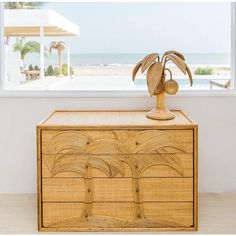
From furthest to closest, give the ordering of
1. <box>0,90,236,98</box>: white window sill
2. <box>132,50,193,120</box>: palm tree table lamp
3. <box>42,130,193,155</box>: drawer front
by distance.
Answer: <box>0,90,236,98</box>: white window sill, <box>132,50,193,120</box>: palm tree table lamp, <box>42,130,193,155</box>: drawer front

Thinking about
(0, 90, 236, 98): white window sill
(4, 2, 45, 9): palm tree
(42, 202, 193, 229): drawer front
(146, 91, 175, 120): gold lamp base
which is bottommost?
(42, 202, 193, 229): drawer front

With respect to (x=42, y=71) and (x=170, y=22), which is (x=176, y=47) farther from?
(x=42, y=71)

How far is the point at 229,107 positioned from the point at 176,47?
636mm

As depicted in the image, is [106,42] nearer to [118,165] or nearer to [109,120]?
[109,120]

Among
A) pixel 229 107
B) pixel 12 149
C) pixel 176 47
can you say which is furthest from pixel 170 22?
pixel 12 149

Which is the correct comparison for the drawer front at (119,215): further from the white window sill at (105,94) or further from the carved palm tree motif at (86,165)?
the white window sill at (105,94)

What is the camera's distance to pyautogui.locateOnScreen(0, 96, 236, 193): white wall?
11.4 feet

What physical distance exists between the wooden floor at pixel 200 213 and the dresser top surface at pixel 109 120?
2.20 ft

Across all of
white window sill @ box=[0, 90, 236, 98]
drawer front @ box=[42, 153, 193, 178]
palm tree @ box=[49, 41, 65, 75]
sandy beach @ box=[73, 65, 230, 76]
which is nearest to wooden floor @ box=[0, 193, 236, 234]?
drawer front @ box=[42, 153, 193, 178]

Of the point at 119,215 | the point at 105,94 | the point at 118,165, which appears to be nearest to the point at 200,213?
the point at 119,215

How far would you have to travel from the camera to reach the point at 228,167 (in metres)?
3.55

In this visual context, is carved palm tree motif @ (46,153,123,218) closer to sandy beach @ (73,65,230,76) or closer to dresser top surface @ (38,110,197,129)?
dresser top surface @ (38,110,197,129)

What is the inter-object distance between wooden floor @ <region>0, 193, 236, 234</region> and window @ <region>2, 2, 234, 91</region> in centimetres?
87

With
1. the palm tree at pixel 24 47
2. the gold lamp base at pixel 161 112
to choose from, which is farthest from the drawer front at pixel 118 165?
the palm tree at pixel 24 47
